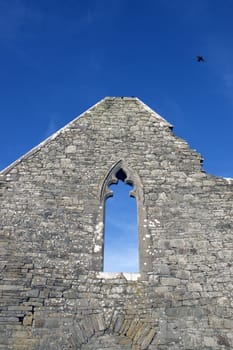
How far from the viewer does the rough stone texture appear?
23.9ft

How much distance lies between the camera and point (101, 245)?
8336mm

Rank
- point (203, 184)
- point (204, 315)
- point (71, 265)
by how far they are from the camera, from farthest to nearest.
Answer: point (203, 184) < point (71, 265) < point (204, 315)

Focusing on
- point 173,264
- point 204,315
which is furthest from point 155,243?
point 204,315

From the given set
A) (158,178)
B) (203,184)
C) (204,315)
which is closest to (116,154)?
(158,178)

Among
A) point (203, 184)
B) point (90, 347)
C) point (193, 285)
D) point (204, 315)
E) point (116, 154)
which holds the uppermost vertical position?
point (116, 154)

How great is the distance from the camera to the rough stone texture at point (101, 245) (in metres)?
7.28

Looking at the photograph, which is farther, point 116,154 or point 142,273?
point 116,154

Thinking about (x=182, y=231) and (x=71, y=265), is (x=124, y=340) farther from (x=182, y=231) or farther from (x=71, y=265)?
(x=182, y=231)

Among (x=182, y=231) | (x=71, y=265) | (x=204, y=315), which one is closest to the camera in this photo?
(x=204, y=315)

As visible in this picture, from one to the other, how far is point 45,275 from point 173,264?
2.57 metres

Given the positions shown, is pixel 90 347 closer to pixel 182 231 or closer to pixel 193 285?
pixel 193 285

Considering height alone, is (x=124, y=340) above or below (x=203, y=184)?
below

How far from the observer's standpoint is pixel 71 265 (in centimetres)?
802

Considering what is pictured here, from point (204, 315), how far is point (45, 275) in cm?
314
